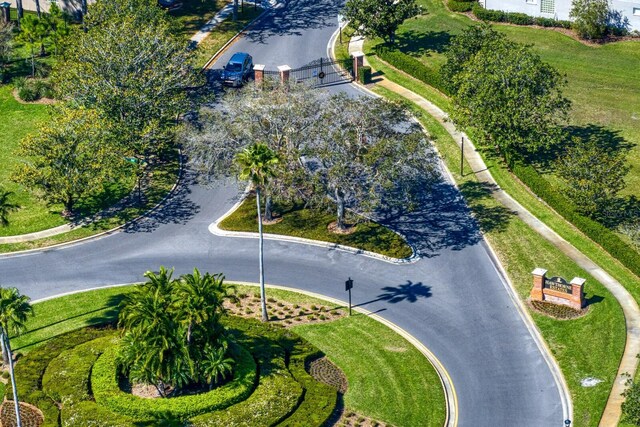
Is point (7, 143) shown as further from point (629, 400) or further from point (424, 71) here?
point (629, 400)

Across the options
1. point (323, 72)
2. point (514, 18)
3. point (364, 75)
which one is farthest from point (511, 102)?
point (514, 18)

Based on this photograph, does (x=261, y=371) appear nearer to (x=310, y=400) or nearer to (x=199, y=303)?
(x=310, y=400)

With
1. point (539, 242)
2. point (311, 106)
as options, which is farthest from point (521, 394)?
point (311, 106)

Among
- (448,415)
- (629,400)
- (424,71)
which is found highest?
(424,71)

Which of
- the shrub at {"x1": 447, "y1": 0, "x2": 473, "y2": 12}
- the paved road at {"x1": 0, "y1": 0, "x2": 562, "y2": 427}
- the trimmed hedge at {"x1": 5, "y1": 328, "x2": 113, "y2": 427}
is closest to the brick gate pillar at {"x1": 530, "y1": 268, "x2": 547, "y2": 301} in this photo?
the paved road at {"x1": 0, "y1": 0, "x2": 562, "y2": 427}

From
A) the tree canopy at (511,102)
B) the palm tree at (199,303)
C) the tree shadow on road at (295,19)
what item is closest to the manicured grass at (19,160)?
the palm tree at (199,303)

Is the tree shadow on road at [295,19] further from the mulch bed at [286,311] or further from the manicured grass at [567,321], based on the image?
the mulch bed at [286,311]

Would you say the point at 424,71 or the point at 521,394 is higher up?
the point at 424,71
